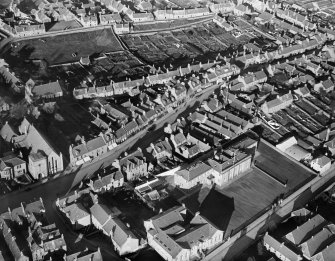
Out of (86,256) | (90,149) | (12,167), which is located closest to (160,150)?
(90,149)

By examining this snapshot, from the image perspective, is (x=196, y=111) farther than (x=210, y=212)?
Yes

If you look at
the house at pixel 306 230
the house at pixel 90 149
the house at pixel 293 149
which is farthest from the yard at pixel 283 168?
the house at pixel 90 149

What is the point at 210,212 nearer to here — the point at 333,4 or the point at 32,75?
the point at 32,75

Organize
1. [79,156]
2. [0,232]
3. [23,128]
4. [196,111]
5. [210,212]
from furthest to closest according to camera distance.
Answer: [196,111]
[23,128]
[79,156]
[210,212]
[0,232]

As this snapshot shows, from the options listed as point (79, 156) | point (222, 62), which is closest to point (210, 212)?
point (79, 156)

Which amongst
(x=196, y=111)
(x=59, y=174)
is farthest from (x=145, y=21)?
(x=59, y=174)

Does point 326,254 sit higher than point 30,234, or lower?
lower

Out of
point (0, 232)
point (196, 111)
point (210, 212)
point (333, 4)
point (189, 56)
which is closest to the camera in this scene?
point (0, 232)

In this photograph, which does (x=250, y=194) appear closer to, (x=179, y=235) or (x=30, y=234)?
(x=179, y=235)
